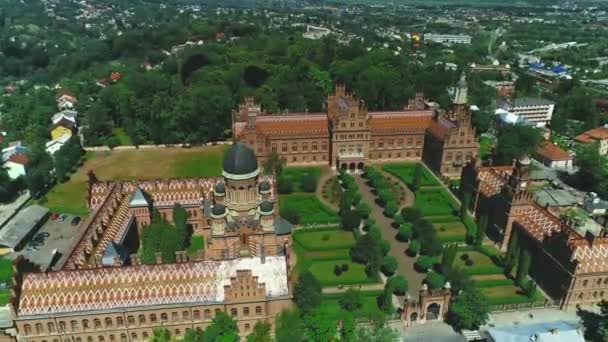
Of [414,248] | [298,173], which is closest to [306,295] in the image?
[414,248]

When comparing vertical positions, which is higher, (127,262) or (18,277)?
(18,277)

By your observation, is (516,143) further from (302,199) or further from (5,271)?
(5,271)

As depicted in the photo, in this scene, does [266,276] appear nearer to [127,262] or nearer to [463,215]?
[127,262]

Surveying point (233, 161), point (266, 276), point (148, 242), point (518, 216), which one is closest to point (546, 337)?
point (518, 216)

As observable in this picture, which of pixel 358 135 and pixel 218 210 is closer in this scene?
pixel 218 210

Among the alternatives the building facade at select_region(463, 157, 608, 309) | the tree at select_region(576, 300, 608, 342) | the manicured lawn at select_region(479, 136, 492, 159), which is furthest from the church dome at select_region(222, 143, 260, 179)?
the manicured lawn at select_region(479, 136, 492, 159)

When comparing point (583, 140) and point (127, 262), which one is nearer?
point (127, 262)

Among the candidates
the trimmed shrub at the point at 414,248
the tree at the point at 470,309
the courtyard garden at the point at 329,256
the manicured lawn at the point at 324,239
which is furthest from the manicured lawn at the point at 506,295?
the manicured lawn at the point at 324,239
